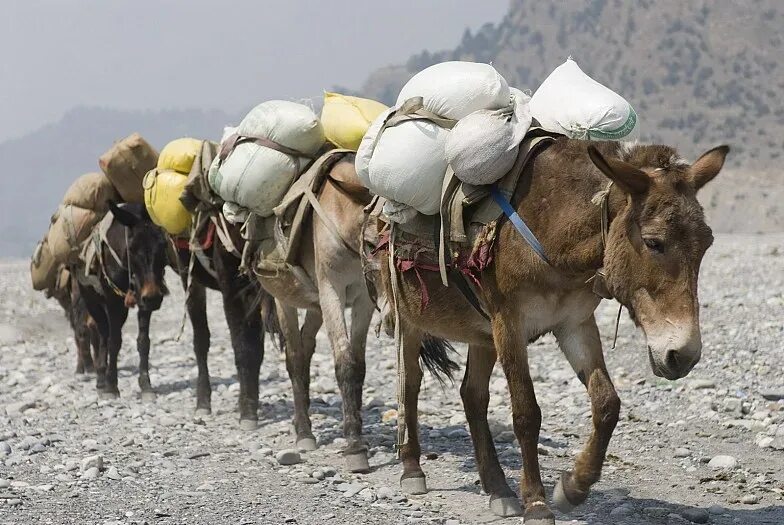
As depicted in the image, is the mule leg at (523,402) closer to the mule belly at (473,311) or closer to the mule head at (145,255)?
the mule belly at (473,311)

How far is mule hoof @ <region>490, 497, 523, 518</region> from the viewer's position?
6.42 m

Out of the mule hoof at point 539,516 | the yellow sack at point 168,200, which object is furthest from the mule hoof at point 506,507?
the yellow sack at point 168,200

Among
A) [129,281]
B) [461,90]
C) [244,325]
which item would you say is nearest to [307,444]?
[244,325]

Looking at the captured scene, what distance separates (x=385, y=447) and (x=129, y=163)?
17.6 ft

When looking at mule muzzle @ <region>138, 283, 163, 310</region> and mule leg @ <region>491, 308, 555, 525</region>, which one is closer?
mule leg @ <region>491, 308, 555, 525</region>

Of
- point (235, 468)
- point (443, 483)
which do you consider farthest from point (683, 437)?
point (235, 468)

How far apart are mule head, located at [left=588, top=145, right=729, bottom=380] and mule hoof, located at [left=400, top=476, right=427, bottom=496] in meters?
2.54

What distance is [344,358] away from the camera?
8.15 meters

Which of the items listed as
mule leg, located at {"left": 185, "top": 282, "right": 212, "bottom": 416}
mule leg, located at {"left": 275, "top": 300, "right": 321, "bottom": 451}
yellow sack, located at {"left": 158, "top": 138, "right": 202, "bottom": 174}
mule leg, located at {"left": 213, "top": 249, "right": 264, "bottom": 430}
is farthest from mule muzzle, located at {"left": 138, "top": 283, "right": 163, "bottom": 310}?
mule leg, located at {"left": 275, "top": 300, "right": 321, "bottom": 451}

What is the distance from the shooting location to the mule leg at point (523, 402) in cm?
571

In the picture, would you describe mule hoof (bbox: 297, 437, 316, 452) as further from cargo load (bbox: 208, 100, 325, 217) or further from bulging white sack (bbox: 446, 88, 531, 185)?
bulging white sack (bbox: 446, 88, 531, 185)

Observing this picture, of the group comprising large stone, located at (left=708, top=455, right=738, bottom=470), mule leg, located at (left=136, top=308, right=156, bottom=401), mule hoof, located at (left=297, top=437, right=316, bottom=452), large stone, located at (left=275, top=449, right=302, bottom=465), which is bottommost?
mule leg, located at (left=136, top=308, right=156, bottom=401)

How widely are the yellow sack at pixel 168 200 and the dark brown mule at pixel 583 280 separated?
4.59 metres

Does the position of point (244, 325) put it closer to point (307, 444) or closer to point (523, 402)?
point (307, 444)
